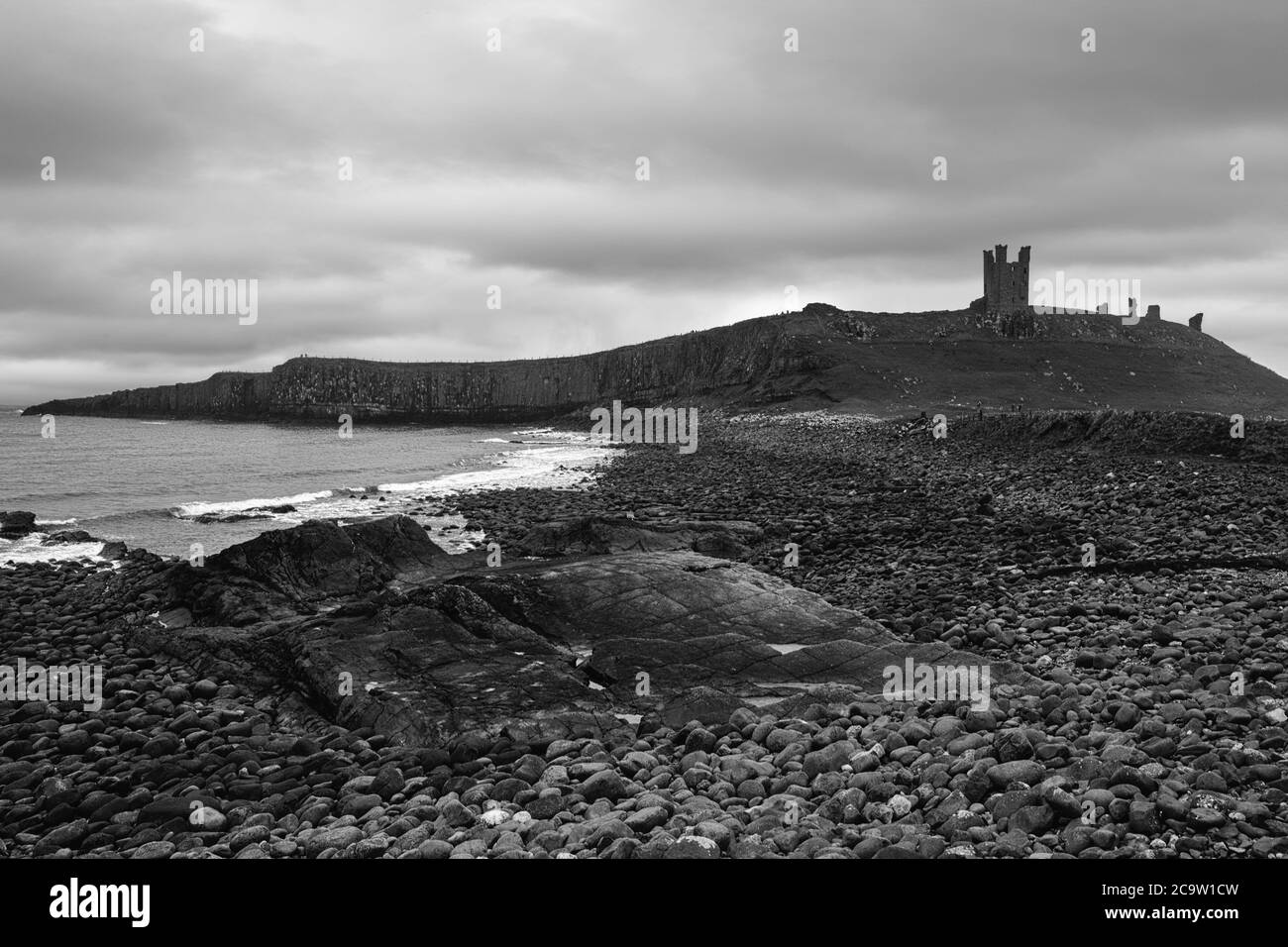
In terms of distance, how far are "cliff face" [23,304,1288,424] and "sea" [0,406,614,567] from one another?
40273 mm

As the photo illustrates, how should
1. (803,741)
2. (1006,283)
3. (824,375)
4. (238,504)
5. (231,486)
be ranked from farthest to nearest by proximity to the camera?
(1006,283), (824,375), (231,486), (238,504), (803,741)

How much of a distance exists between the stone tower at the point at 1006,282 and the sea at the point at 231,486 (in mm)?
80236

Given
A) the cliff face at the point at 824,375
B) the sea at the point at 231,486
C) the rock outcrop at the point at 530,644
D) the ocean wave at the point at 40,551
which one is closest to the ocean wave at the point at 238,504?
the sea at the point at 231,486

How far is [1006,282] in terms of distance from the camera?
130 m

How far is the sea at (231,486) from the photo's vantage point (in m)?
29.1

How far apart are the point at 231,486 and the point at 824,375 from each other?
7747 centimetres

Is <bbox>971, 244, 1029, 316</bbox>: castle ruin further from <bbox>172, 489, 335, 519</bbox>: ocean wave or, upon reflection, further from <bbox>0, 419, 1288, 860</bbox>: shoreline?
<bbox>0, 419, 1288, 860</bbox>: shoreline

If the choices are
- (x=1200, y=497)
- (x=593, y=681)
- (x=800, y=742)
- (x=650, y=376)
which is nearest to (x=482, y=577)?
(x=593, y=681)

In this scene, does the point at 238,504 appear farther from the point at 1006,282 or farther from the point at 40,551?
the point at 1006,282

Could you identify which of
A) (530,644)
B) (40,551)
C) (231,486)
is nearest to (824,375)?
(231,486)

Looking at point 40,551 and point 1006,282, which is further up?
point 1006,282

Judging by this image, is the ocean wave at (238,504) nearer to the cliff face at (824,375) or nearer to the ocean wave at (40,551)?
the ocean wave at (40,551)

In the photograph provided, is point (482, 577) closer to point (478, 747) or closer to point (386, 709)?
point (386, 709)

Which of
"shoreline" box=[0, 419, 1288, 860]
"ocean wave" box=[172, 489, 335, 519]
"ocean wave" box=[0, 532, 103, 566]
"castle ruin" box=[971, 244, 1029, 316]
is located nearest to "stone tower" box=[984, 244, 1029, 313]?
"castle ruin" box=[971, 244, 1029, 316]
